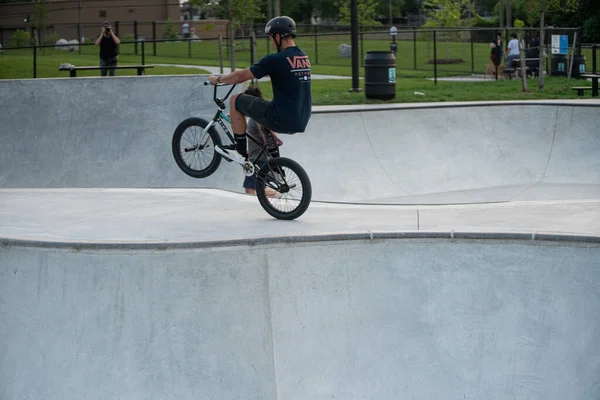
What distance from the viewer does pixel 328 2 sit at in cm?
6562

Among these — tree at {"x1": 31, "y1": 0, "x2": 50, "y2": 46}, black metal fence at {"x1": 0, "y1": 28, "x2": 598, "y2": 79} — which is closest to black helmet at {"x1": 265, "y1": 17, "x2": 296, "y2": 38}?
black metal fence at {"x1": 0, "y1": 28, "x2": 598, "y2": 79}

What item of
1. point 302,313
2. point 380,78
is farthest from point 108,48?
point 302,313

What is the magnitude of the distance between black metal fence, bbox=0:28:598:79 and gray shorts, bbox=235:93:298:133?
12.3 m

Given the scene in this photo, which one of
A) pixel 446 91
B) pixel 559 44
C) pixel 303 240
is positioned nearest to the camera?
pixel 303 240

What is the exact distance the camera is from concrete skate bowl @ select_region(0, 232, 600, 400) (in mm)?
6617

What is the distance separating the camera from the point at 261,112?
801 cm

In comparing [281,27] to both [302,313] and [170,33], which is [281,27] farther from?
[170,33]

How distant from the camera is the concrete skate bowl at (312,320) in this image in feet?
21.7

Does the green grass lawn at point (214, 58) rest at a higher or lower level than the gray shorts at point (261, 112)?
higher

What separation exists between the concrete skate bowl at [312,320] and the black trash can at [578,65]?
19790 millimetres

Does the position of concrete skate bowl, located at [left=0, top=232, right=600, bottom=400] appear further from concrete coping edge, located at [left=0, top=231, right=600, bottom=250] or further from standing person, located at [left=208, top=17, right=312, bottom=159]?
standing person, located at [left=208, top=17, right=312, bottom=159]

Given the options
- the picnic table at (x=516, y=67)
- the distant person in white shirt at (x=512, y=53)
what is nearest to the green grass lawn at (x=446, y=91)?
the picnic table at (x=516, y=67)

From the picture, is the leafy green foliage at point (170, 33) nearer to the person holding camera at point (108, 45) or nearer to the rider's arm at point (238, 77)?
the person holding camera at point (108, 45)

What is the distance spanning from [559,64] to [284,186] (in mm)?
20737
